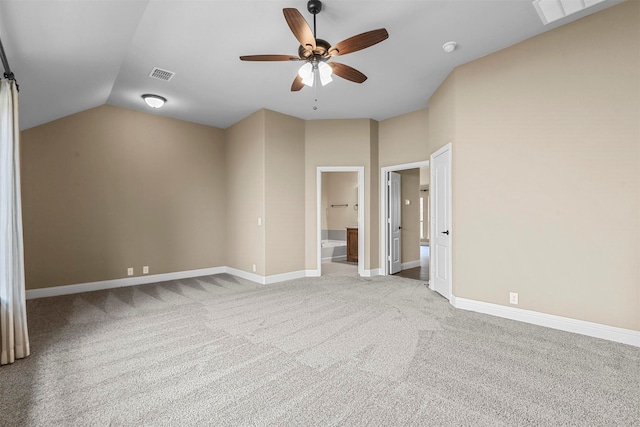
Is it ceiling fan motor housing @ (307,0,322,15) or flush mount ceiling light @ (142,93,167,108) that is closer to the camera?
ceiling fan motor housing @ (307,0,322,15)

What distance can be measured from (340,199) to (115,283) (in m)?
6.24

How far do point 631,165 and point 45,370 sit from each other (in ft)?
17.1

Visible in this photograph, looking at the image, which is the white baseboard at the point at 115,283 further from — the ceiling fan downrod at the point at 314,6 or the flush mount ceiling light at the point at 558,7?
the flush mount ceiling light at the point at 558,7

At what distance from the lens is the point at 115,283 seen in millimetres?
4902

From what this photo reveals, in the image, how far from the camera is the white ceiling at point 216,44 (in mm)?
2543

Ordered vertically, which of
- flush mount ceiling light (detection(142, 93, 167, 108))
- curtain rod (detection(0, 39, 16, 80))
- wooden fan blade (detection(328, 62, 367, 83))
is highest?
flush mount ceiling light (detection(142, 93, 167, 108))

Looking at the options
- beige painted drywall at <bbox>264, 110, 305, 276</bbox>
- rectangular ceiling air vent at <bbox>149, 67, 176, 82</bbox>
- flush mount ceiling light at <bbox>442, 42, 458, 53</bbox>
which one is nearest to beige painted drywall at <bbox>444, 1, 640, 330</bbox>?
flush mount ceiling light at <bbox>442, 42, 458, 53</bbox>

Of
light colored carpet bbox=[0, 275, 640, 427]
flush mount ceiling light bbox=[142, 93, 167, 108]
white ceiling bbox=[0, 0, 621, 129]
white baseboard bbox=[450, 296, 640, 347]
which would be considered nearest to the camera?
light colored carpet bbox=[0, 275, 640, 427]

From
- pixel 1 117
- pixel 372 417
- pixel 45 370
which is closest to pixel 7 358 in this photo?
pixel 45 370

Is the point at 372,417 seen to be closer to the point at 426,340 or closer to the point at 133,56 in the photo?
the point at 426,340

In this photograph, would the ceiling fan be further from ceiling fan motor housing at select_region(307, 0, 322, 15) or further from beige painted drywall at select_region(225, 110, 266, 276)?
beige painted drywall at select_region(225, 110, 266, 276)

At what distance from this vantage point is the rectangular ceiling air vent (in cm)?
374

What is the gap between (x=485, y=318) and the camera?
335 centimetres

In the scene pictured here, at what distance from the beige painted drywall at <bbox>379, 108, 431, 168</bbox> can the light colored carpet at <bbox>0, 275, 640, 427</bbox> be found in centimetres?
279
